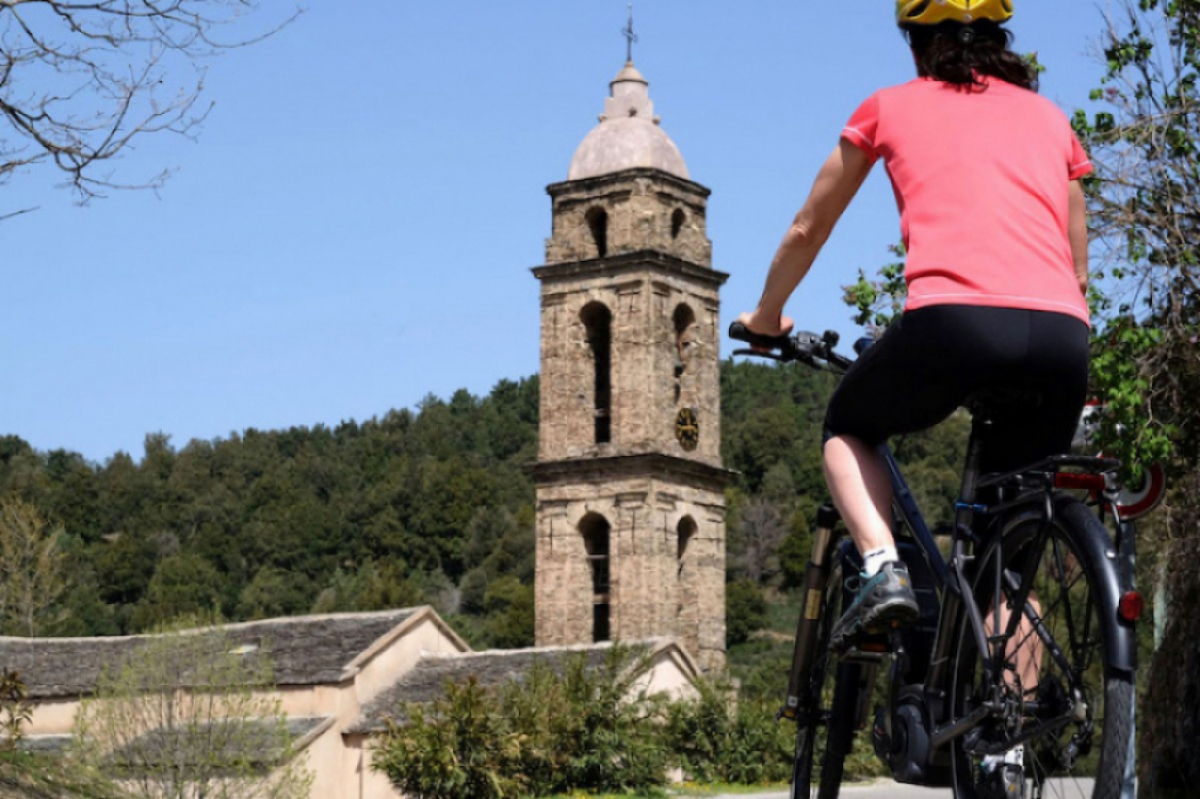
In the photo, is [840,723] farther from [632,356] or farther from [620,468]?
[632,356]

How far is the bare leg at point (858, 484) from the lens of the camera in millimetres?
4129

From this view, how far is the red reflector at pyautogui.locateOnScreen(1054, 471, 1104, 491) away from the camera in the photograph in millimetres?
3669

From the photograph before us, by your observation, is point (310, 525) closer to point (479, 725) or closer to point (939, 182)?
point (479, 725)

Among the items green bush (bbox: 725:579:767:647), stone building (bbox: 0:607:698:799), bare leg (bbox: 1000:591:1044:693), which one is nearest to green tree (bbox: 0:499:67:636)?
stone building (bbox: 0:607:698:799)

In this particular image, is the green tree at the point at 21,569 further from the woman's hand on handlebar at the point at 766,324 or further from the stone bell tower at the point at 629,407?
the woman's hand on handlebar at the point at 766,324

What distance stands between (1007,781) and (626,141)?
51.7 meters

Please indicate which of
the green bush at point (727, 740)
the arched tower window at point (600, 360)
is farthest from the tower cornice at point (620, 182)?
the green bush at point (727, 740)

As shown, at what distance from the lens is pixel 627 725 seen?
108ft

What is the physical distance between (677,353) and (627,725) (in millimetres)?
22754

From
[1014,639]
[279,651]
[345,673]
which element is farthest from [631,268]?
[1014,639]

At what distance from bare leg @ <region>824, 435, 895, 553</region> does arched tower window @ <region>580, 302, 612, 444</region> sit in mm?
49497

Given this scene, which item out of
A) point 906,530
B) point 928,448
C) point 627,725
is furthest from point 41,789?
point 928,448

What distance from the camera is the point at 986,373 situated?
12.4 ft

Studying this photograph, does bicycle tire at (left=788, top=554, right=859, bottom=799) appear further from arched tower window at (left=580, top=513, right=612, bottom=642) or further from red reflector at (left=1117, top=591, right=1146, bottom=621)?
arched tower window at (left=580, top=513, right=612, bottom=642)
